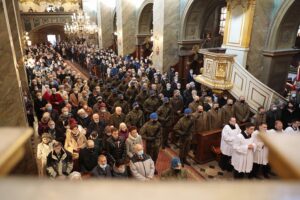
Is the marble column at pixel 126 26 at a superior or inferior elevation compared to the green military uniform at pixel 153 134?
superior

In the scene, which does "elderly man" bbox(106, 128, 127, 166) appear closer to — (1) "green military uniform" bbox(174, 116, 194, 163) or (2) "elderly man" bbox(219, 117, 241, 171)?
(1) "green military uniform" bbox(174, 116, 194, 163)

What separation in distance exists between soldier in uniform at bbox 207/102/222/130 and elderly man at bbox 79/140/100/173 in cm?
367

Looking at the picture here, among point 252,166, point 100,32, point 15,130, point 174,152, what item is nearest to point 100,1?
point 100,32

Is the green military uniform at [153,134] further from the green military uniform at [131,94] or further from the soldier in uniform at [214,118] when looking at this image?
the green military uniform at [131,94]

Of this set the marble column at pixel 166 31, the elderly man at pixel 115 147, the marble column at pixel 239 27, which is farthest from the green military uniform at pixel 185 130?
the marble column at pixel 166 31

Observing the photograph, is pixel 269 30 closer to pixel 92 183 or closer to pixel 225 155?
pixel 225 155

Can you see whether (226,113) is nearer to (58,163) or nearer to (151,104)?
(151,104)

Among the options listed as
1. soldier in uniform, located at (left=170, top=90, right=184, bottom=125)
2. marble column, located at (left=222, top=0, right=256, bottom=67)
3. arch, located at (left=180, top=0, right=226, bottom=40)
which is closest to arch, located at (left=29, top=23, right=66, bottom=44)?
arch, located at (left=180, top=0, right=226, bottom=40)

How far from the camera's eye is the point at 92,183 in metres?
0.83

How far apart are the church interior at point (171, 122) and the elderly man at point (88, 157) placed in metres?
0.02

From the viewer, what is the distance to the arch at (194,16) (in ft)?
46.2

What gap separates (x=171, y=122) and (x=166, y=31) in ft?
26.7

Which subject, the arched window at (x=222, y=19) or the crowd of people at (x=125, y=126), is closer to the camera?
the crowd of people at (x=125, y=126)

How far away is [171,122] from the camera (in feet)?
27.5
